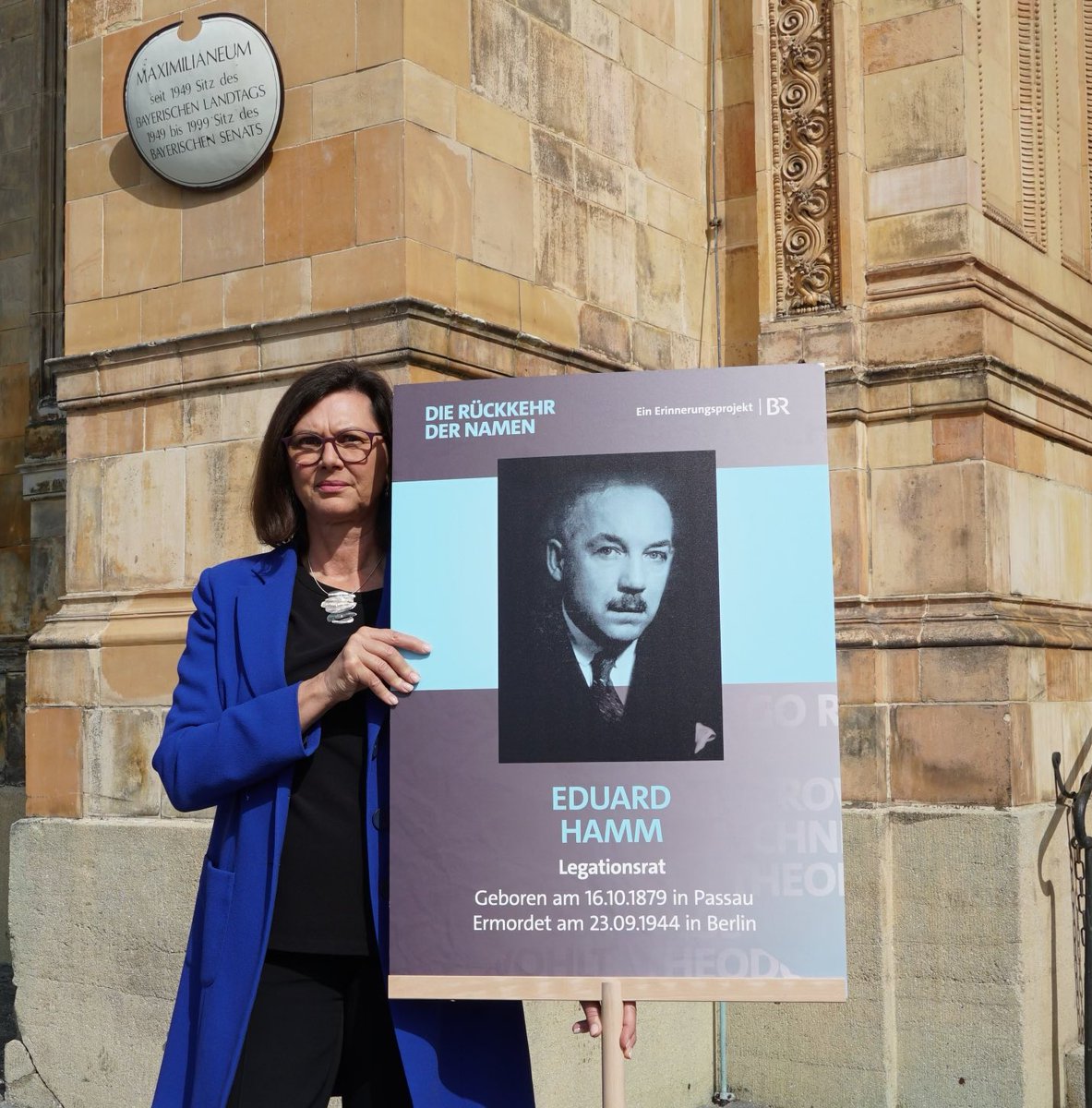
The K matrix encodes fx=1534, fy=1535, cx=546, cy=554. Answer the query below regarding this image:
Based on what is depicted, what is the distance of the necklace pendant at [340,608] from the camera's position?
114 inches

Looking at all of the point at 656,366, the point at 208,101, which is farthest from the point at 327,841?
the point at 656,366

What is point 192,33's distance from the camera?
545 cm

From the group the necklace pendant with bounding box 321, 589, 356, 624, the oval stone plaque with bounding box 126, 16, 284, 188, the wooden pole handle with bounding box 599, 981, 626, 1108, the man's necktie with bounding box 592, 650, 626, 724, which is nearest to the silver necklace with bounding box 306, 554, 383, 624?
the necklace pendant with bounding box 321, 589, 356, 624

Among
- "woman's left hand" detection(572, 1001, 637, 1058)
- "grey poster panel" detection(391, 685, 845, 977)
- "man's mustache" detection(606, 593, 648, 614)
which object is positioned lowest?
"woman's left hand" detection(572, 1001, 637, 1058)

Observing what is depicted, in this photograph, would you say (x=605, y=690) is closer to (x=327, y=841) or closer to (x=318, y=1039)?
(x=327, y=841)

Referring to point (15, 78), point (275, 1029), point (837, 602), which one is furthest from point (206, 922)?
point (15, 78)

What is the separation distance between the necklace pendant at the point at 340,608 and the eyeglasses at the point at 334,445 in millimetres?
257

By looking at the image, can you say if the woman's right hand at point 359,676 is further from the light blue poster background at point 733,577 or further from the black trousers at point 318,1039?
the black trousers at point 318,1039

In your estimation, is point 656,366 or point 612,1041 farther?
point 656,366

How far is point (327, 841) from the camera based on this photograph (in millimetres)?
2725

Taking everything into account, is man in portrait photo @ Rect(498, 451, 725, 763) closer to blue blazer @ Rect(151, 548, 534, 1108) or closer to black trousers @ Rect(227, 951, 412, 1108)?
blue blazer @ Rect(151, 548, 534, 1108)

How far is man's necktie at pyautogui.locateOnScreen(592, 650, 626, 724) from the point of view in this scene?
2.72 m

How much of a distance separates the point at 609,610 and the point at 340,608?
53cm

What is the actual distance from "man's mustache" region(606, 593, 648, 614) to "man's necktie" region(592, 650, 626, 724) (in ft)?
0.27
